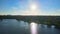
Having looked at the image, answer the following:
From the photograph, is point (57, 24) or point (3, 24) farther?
point (3, 24)

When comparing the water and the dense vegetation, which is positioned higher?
the dense vegetation

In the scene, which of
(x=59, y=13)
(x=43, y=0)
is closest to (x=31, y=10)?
(x=43, y=0)

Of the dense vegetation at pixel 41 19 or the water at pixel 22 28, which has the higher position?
the dense vegetation at pixel 41 19

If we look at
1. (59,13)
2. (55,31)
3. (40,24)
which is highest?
(59,13)

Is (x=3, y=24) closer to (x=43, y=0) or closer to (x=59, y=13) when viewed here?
(x=43, y=0)

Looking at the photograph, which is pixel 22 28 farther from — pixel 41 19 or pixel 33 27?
pixel 41 19

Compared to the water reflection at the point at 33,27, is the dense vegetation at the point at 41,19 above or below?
above

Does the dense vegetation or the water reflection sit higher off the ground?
the dense vegetation

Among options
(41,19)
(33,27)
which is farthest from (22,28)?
(41,19)
